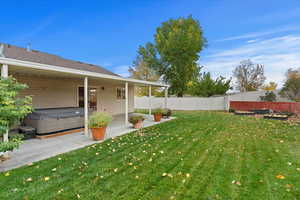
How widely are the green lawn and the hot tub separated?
2257 millimetres

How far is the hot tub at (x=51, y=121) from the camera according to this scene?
5484 millimetres

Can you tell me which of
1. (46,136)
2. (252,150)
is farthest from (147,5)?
(252,150)

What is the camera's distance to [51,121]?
5656 mm

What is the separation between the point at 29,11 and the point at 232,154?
14763 mm

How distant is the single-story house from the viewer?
16.9 feet

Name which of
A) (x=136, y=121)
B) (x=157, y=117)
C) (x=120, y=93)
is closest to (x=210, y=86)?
(x=120, y=93)

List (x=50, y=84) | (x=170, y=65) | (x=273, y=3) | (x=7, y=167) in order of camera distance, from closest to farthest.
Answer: (x=7, y=167) → (x=50, y=84) → (x=273, y=3) → (x=170, y=65)

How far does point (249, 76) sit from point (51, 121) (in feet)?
100

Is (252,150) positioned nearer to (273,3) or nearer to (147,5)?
(273,3)

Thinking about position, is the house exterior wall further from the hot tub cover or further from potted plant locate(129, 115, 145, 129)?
potted plant locate(129, 115, 145, 129)

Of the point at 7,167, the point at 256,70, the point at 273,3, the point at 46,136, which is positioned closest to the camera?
the point at 7,167

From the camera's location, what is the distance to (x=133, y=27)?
1537 centimetres

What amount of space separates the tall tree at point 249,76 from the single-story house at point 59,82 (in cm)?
2448

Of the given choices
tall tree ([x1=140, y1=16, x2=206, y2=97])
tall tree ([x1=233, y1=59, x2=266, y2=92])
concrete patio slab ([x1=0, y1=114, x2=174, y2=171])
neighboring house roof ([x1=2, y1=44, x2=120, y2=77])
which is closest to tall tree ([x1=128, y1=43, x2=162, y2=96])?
tall tree ([x1=140, y1=16, x2=206, y2=97])
